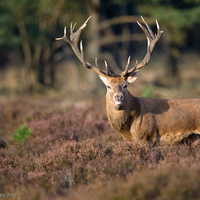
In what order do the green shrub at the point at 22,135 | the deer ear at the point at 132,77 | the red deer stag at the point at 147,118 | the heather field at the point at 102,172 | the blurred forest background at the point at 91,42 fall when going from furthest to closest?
the blurred forest background at the point at 91,42
the green shrub at the point at 22,135
the deer ear at the point at 132,77
the red deer stag at the point at 147,118
the heather field at the point at 102,172

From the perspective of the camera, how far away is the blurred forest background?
14.7 meters

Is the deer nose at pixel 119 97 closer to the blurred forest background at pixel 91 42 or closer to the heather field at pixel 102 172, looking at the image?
the heather field at pixel 102 172

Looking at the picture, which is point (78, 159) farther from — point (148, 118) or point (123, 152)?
point (148, 118)

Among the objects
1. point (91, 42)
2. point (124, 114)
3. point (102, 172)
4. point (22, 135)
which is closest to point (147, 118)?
point (124, 114)

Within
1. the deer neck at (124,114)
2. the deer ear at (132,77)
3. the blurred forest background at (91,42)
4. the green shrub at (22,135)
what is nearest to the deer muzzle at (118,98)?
the deer neck at (124,114)

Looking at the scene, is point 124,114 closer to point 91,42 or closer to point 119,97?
point 119,97

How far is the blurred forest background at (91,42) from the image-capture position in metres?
14.7

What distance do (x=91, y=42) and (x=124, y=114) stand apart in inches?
439

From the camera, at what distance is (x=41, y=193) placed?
137 inches

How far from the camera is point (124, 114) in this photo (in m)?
5.06

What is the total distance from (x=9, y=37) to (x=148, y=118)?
12634mm

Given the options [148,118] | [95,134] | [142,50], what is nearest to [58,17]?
[142,50]

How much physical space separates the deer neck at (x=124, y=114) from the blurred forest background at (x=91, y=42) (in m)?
8.22

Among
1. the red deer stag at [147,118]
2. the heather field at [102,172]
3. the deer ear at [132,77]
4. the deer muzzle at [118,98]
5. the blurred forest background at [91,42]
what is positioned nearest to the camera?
the heather field at [102,172]
